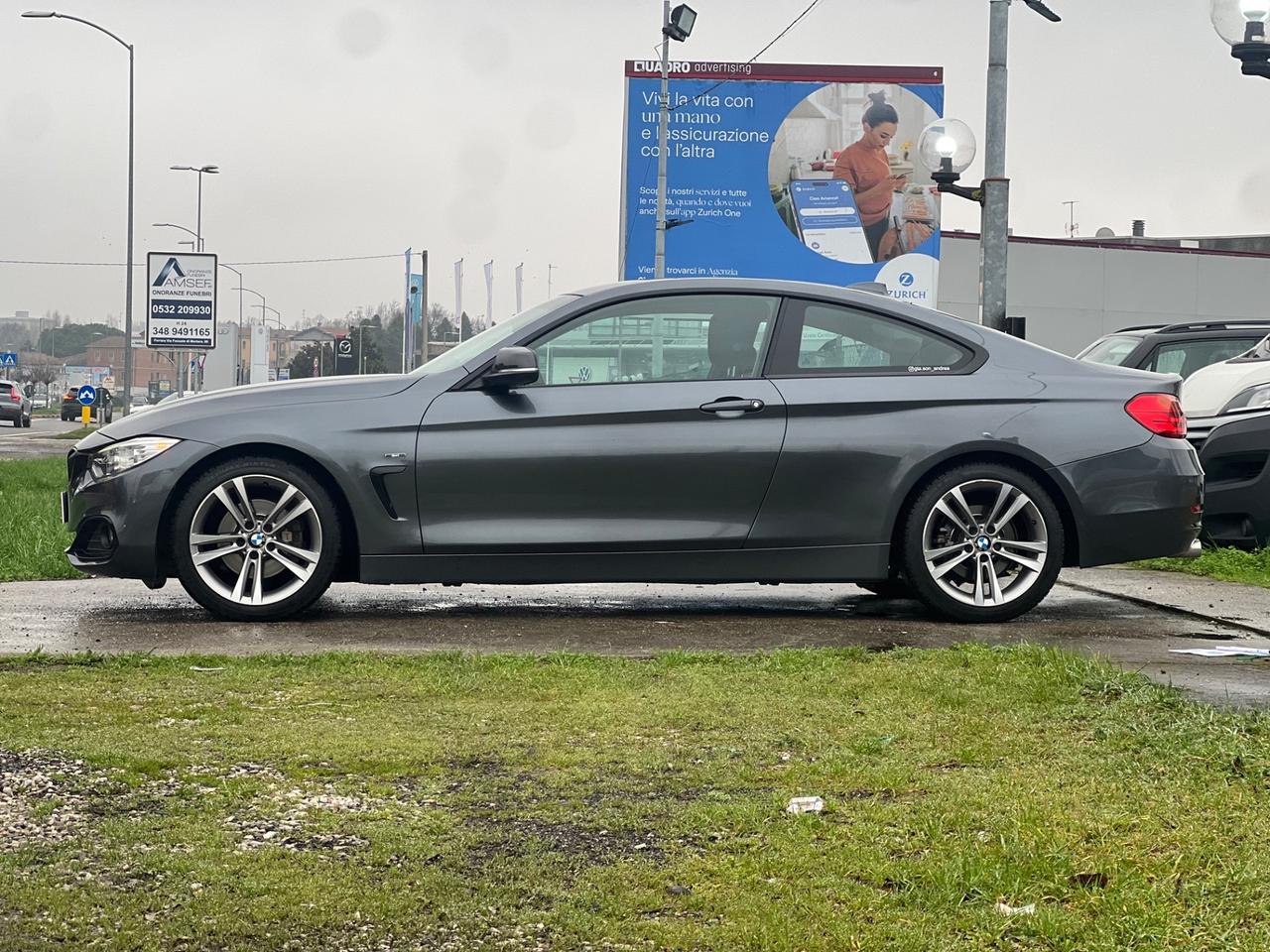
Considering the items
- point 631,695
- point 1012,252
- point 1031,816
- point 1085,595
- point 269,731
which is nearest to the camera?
point 1031,816

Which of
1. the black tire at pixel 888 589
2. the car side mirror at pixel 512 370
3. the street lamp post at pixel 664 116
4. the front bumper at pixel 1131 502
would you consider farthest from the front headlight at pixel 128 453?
the street lamp post at pixel 664 116

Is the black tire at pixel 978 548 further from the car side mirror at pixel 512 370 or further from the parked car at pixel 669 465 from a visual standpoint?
the car side mirror at pixel 512 370

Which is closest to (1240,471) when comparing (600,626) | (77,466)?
(600,626)

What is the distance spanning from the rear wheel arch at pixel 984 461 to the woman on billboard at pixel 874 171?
93.3 ft

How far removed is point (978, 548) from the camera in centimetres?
755

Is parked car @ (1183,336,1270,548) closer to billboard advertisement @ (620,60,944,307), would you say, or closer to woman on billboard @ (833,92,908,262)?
billboard advertisement @ (620,60,944,307)

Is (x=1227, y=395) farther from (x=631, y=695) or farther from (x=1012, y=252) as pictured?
(x=1012, y=252)

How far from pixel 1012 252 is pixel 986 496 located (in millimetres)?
40103

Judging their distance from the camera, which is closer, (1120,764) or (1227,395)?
(1120,764)

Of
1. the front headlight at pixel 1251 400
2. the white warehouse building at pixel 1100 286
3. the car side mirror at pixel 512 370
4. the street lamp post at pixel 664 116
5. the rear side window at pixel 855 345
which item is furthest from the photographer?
the white warehouse building at pixel 1100 286

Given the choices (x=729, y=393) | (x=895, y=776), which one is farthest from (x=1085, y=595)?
(x=895, y=776)

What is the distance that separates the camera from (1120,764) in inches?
168

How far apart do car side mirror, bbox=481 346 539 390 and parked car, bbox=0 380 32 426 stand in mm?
55377

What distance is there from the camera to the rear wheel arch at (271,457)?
7.25m
